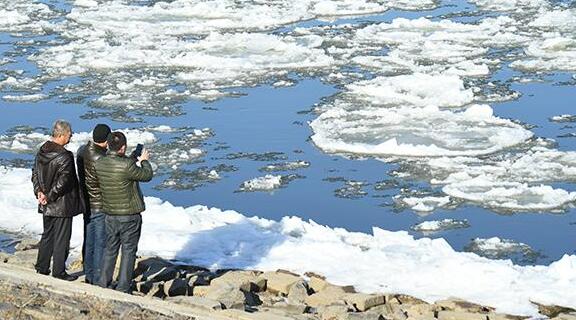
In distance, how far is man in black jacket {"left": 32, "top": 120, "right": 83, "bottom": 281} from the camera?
30.0 ft

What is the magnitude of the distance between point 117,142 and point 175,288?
212 cm

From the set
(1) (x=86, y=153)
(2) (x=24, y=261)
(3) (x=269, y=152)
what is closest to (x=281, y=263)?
(2) (x=24, y=261)

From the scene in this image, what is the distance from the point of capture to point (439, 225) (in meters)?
14.7

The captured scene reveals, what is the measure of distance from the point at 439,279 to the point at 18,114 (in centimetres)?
1157

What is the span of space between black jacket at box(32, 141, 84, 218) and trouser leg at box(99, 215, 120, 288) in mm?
351

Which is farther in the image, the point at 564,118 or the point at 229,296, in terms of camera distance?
the point at 564,118

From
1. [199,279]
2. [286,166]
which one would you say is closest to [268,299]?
[199,279]

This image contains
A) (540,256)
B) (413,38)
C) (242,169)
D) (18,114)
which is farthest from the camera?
(413,38)

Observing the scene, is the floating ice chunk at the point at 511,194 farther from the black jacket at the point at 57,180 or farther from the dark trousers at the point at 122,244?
the black jacket at the point at 57,180

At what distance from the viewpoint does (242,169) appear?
17469mm

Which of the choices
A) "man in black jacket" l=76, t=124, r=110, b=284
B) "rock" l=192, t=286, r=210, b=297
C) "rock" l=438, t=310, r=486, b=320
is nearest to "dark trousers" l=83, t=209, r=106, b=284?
"man in black jacket" l=76, t=124, r=110, b=284

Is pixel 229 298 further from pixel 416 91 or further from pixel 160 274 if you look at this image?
pixel 416 91

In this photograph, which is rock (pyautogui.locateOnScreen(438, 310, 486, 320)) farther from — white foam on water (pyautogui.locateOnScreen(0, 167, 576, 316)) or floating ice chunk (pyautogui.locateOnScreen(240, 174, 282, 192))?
floating ice chunk (pyautogui.locateOnScreen(240, 174, 282, 192))

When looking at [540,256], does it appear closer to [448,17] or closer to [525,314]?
[525,314]
